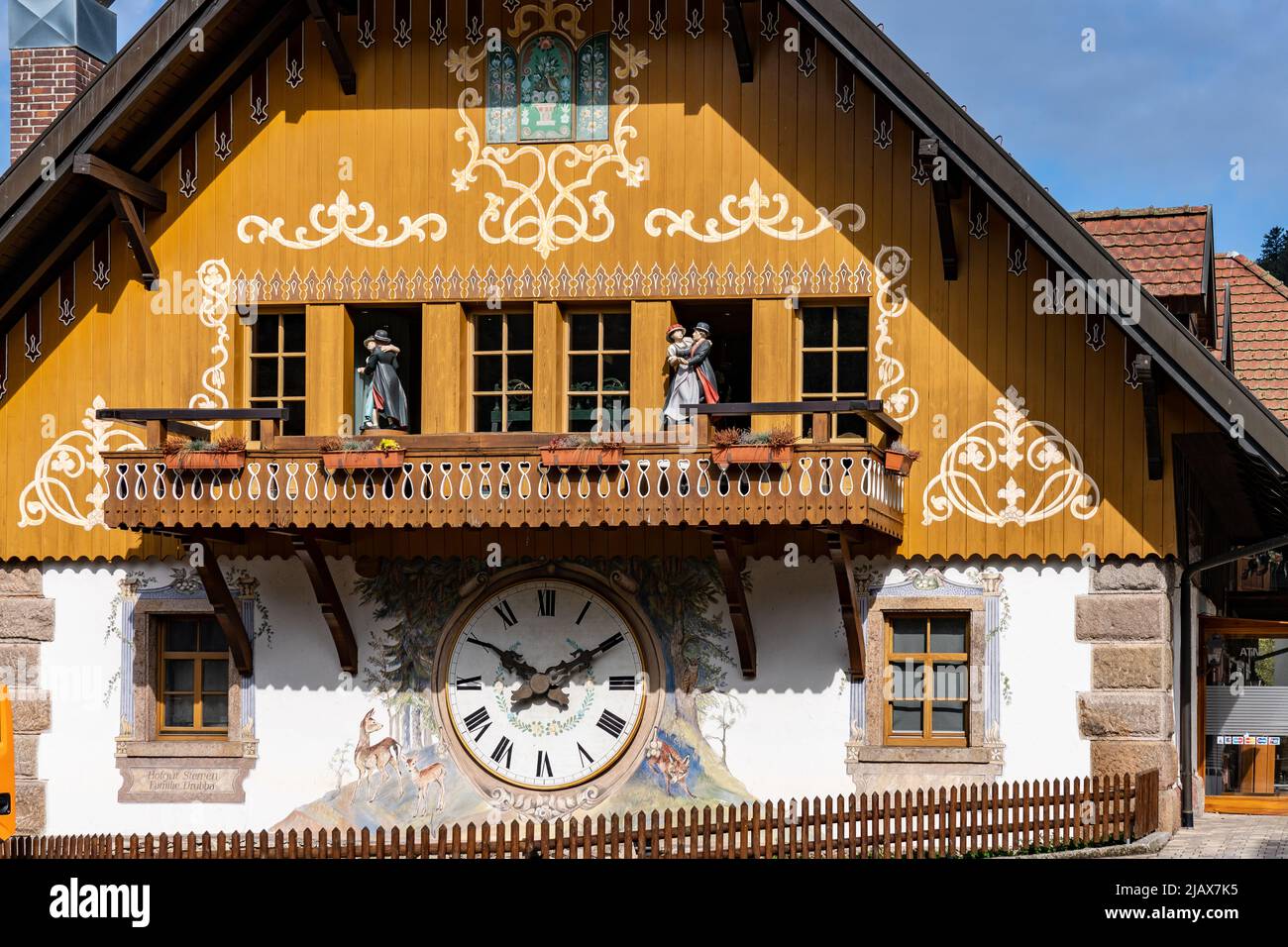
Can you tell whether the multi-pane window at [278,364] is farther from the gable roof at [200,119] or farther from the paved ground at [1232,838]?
the paved ground at [1232,838]

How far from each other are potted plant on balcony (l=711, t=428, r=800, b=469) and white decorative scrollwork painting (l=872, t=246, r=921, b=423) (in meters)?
1.88

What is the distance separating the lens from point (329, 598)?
19797 millimetres

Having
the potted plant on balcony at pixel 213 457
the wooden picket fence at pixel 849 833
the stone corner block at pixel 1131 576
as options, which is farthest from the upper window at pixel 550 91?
the wooden picket fence at pixel 849 833

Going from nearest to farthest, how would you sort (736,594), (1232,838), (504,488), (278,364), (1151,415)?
(1151,415)
(1232,838)
(504,488)
(736,594)
(278,364)

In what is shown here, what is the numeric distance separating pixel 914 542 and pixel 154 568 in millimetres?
8264

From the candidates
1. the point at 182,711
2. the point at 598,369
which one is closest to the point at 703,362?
the point at 598,369

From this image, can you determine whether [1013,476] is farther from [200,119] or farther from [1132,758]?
[200,119]

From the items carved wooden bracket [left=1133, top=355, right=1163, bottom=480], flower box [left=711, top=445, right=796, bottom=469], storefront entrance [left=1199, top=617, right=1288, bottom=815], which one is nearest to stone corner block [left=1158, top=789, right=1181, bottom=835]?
storefront entrance [left=1199, top=617, right=1288, bottom=815]

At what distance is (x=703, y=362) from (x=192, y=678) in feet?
21.9

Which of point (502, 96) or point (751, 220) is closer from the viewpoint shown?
point (751, 220)

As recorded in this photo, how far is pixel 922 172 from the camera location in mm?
19359

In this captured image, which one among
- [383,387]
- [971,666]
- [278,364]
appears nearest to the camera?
[971,666]

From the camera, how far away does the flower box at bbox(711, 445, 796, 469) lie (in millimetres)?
17812

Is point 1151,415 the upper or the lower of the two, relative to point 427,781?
upper
